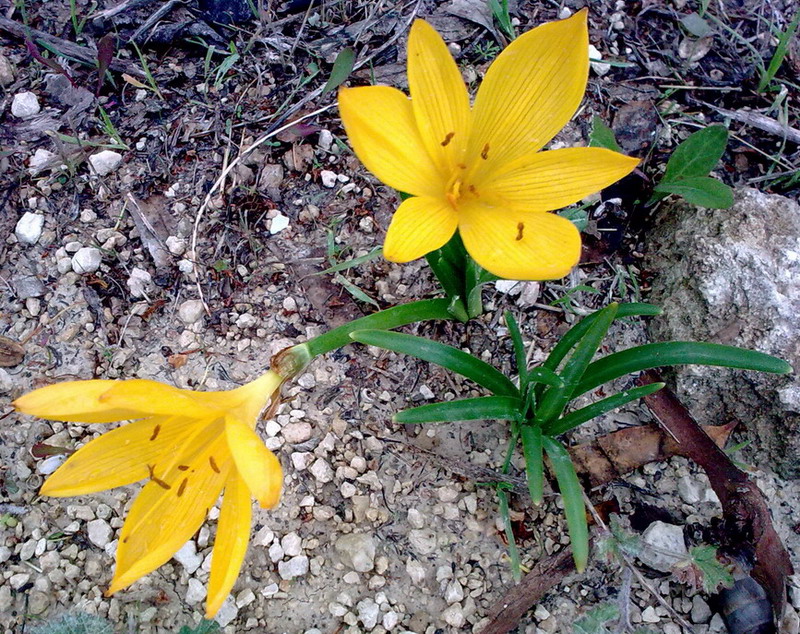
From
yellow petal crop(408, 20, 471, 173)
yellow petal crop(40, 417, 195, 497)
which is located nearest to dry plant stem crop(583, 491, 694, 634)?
yellow petal crop(408, 20, 471, 173)

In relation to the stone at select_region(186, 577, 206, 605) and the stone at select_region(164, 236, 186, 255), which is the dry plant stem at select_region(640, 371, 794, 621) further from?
the stone at select_region(164, 236, 186, 255)

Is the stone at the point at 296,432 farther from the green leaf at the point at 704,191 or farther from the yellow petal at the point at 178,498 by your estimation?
the green leaf at the point at 704,191

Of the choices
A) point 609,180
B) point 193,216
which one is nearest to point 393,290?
point 193,216

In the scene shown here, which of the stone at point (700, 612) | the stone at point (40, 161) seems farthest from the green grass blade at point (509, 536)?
the stone at point (40, 161)

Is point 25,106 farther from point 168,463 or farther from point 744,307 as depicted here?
point 744,307

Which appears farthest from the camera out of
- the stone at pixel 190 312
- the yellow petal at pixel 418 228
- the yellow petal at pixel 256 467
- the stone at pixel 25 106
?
the stone at pixel 25 106

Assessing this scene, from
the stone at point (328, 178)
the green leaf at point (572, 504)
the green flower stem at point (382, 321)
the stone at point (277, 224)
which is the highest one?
the stone at point (328, 178)
